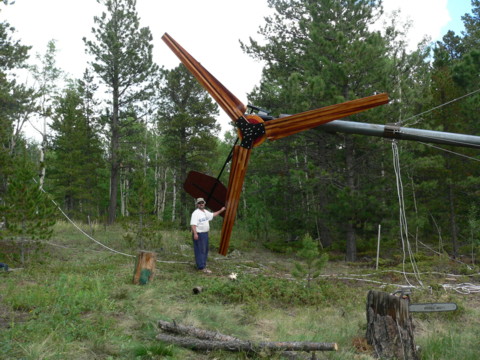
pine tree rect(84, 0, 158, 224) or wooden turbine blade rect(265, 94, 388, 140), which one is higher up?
pine tree rect(84, 0, 158, 224)

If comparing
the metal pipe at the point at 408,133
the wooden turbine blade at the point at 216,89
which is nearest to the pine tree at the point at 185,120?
the wooden turbine blade at the point at 216,89

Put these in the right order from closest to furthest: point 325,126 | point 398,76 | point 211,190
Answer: point 325,126 < point 211,190 < point 398,76

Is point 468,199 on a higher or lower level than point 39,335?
higher

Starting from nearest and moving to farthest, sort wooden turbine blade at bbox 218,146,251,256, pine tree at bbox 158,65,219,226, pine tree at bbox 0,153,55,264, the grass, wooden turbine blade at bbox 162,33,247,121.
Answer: the grass
wooden turbine blade at bbox 218,146,251,256
wooden turbine blade at bbox 162,33,247,121
pine tree at bbox 0,153,55,264
pine tree at bbox 158,65,219,226

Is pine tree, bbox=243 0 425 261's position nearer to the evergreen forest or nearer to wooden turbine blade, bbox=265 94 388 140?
the evergreen forest

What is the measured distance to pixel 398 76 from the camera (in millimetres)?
11828

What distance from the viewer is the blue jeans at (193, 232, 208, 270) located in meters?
9.26

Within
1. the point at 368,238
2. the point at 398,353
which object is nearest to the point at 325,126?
the point at 398,353

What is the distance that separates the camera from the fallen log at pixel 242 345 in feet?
13.3

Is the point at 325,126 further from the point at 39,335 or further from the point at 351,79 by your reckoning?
the point at 351,79

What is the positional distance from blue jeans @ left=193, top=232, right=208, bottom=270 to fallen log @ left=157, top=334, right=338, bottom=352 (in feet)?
16.1

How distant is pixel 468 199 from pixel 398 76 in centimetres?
626

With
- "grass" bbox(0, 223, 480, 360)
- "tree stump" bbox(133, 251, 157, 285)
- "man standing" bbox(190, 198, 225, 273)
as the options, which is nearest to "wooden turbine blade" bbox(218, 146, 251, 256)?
"grass" bbox(0, 223, 480, 360)

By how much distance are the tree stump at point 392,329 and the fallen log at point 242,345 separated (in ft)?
2.74
